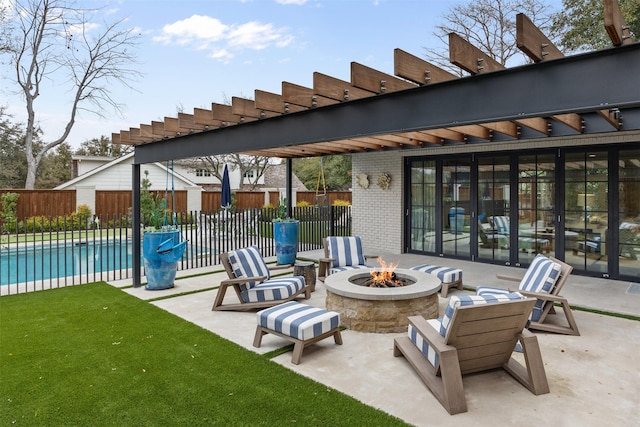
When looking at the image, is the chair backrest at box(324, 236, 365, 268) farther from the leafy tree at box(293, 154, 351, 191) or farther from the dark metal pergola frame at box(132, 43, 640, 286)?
the leafy tree at box(293, 154, 351, 191)

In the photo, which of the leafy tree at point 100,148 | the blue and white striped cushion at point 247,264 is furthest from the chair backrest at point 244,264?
the leafy tree at point 100,148

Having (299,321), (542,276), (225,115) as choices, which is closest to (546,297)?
(542,276)

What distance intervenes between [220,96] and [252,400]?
2639cm

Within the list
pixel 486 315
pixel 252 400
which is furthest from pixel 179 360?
pixel 486 315

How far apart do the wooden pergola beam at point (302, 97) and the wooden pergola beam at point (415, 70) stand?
1.04m

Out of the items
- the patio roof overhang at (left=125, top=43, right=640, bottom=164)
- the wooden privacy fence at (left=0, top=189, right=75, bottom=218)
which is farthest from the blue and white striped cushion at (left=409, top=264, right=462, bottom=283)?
the wooden privacy fence at (left=0, top=189, right=75, bottom=218)

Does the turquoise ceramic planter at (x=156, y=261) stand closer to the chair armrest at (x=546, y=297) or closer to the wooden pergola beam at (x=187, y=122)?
the wooden pergola beam at (x=187, y=122)

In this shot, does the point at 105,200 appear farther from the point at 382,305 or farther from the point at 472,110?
the point at 472,110

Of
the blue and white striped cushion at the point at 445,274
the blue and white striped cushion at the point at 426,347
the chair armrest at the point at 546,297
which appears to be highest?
the chair armrest at the point at 546,297

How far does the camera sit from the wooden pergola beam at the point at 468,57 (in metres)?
2.86

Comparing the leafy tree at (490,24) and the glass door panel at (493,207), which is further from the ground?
the leafy tree at (490,24)

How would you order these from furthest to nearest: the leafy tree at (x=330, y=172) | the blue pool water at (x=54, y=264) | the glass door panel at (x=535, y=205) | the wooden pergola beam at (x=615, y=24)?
the leafy tree at (x=330, y=172)
the glass door panel at (x=535, y=205)
the blue pool water at (x=54, y=264)
the wooden pergola beam at (x=615, y=24)

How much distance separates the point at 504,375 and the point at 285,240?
5.86 m

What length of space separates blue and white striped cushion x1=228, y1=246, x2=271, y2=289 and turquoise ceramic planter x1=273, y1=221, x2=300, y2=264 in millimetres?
2923
